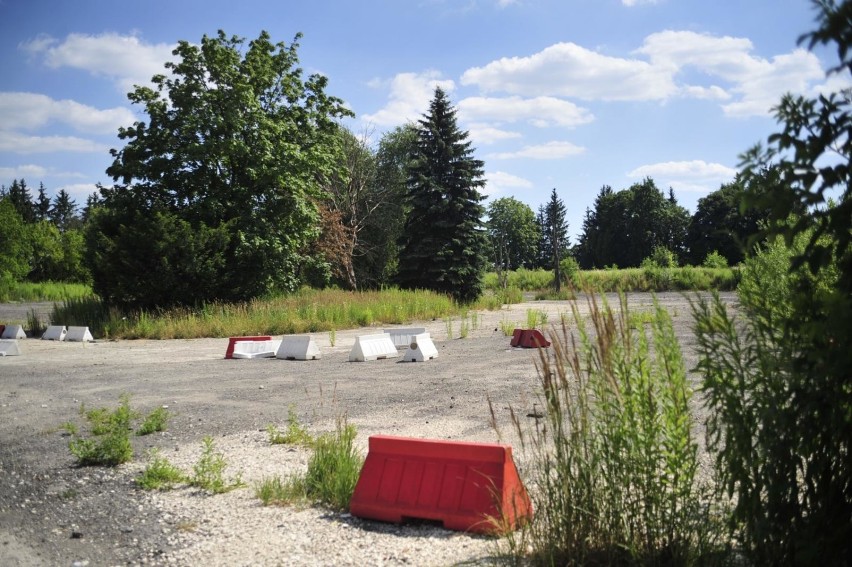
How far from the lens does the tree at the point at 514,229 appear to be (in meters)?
95.2

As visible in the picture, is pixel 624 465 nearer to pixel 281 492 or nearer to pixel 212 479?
pixel 281 492

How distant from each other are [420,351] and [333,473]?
943 cm

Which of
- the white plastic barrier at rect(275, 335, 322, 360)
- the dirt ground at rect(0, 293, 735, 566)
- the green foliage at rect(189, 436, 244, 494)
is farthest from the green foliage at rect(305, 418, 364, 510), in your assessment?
→ the white plastic barrier at rect(275, 335, 322, 360)

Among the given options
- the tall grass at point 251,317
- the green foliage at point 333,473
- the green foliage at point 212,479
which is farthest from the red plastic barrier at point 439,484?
the tall grass at point 251,317

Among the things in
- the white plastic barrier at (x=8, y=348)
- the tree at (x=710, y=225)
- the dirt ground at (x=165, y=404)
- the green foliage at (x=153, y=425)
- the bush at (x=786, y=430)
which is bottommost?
the dirt ground at (x=165, y=404)

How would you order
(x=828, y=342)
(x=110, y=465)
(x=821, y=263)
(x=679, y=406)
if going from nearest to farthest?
(x=821, y=263)
(x=828, y=342)
(x=679, y=406)
(x=110, y=465)

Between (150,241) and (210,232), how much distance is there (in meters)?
2.04

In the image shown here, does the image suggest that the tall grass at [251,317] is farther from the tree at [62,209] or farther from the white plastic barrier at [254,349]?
the tree at [62,209]

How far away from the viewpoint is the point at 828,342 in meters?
2.72

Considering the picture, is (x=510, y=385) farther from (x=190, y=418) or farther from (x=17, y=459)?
(x=17, y=459)

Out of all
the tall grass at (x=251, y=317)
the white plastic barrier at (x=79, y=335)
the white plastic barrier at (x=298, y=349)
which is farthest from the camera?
the tall grass at (x=251, y=317)

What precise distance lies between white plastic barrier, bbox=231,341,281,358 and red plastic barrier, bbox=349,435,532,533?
1189cm

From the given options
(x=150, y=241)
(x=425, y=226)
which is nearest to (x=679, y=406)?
(x=150, y=241)

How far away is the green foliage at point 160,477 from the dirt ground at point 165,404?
0.32ft
